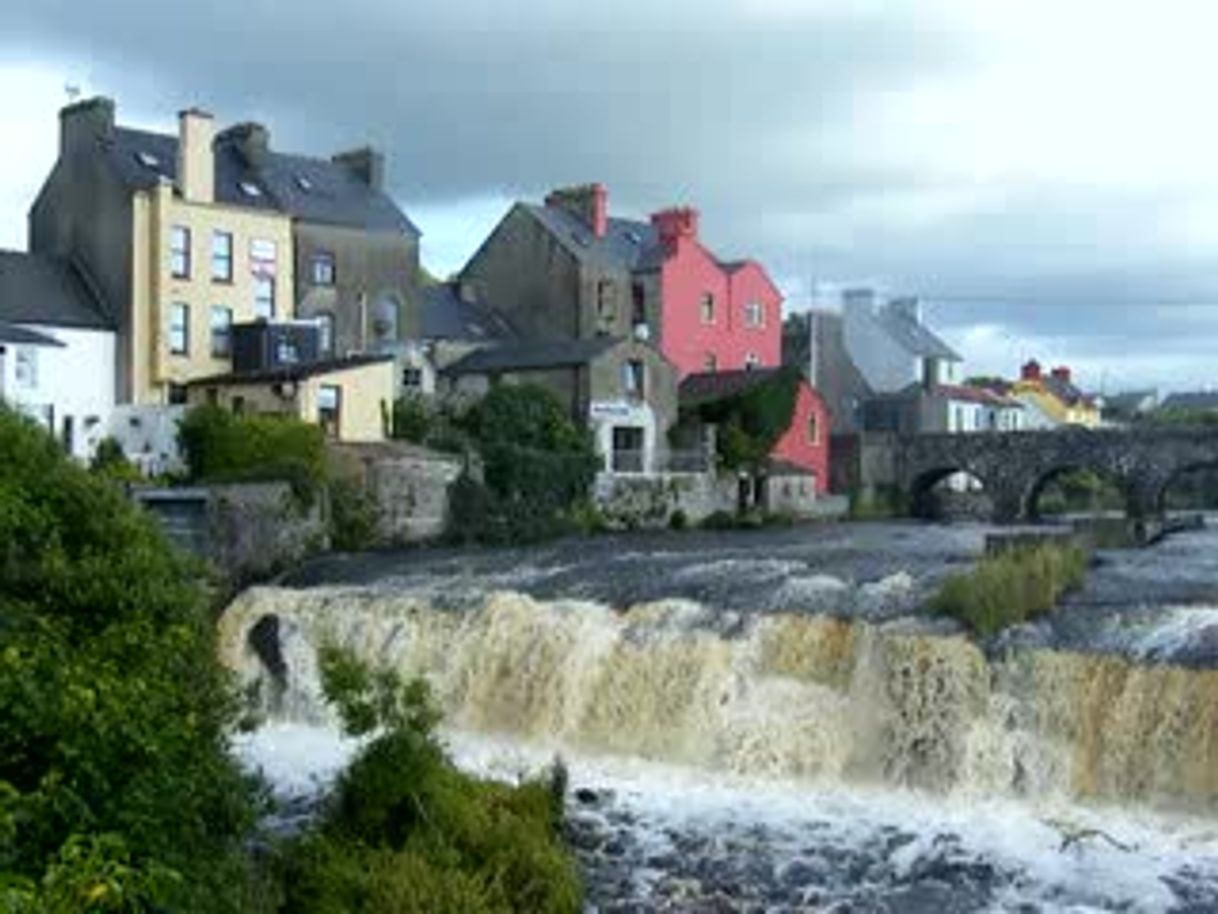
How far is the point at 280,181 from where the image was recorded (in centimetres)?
5250

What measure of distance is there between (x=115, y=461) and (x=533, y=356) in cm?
1744

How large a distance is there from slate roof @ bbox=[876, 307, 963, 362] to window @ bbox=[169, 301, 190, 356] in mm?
47586

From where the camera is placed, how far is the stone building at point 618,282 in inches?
2453

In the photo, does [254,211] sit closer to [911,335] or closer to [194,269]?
[194,269]

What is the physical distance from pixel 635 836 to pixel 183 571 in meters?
5.89

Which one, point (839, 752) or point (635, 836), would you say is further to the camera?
point (839, 752)

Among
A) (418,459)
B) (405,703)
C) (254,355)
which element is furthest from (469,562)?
(405,703)

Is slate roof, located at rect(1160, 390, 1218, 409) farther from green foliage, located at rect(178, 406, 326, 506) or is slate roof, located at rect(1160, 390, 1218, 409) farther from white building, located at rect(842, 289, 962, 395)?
green foliage, located at rect(178, 406, 326, 506)

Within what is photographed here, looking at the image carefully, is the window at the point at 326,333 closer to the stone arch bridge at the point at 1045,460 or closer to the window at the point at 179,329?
the window at the point at 179,329

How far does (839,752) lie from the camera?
73.5 ft

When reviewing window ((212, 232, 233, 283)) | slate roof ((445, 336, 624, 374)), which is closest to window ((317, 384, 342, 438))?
window ((212, 232, 233, 283))

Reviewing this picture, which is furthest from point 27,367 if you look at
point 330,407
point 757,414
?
point 757,414

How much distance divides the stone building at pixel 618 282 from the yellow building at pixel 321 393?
14742 millimetres

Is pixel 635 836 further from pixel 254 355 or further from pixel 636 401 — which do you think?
pixel 636 401
